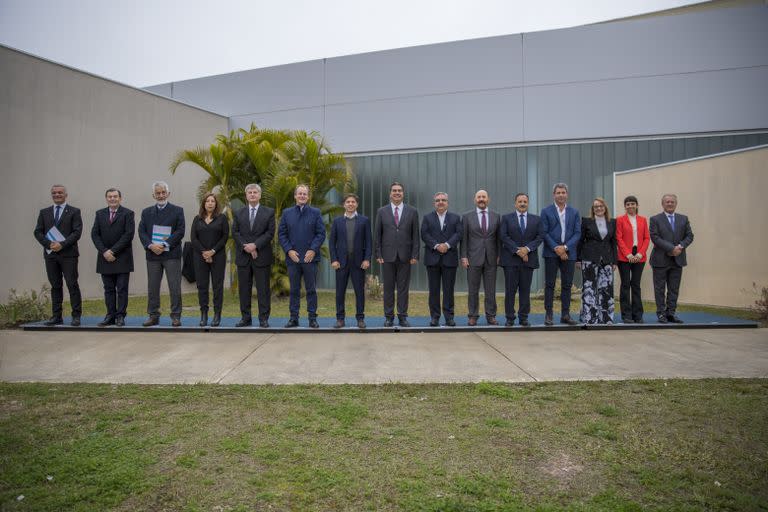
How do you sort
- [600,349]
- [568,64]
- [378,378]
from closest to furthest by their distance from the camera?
1. [378,378]
2. [600,349]
3. [568,64]

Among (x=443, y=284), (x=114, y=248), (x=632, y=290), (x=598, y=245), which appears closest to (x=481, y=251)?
(x=443, y=284)

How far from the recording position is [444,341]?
648cm

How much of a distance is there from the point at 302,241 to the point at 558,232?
146 inches

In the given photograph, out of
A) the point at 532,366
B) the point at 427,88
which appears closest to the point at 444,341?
the point at 532,366

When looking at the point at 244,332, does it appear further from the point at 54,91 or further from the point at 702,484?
the point at 54,91

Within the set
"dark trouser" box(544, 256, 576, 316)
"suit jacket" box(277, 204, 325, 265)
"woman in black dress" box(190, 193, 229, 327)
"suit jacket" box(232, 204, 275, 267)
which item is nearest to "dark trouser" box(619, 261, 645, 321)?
"dark trouser" box(544, 256, 576, 316)

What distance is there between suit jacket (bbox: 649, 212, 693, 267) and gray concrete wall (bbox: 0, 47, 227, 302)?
1122cm

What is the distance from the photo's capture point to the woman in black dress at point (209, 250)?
7.24 meters

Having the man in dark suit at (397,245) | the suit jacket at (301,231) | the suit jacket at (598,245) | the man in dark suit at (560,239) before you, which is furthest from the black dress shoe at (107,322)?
the suit jacket at (598,245)

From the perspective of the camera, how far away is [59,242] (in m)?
7.30

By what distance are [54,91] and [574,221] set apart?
11.0 metres

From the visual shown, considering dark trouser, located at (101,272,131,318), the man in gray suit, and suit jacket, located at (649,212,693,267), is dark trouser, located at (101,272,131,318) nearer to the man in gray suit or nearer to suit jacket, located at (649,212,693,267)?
the man in gray suit

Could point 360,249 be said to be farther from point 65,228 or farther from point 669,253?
point 669,253

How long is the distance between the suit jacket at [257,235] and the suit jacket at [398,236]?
5.11 ft
